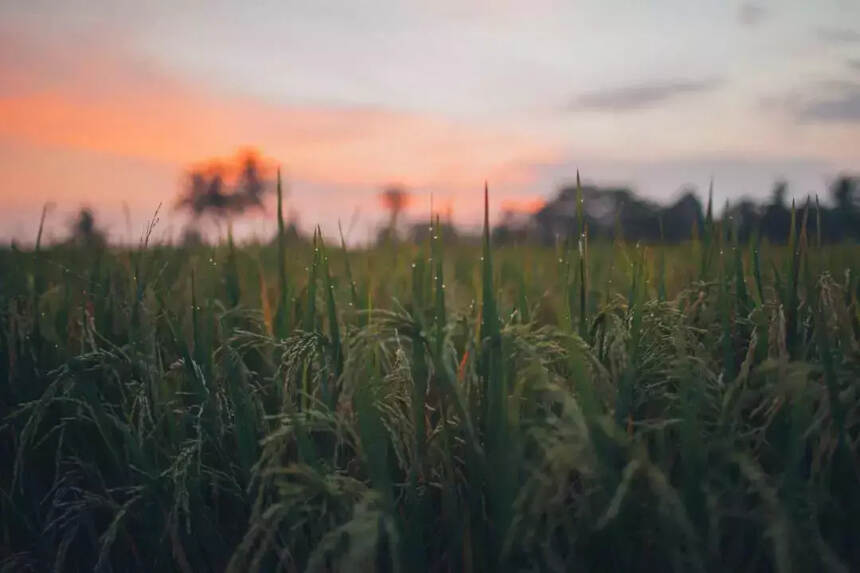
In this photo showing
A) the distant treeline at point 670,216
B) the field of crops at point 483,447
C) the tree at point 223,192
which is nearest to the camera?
the field of crops at point 483,447

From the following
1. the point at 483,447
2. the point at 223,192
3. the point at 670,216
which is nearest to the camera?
the point at 483,447

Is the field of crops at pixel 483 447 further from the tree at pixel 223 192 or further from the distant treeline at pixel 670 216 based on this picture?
the tree at pixel 223 192

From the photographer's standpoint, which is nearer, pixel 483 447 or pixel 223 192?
pixel 483 447

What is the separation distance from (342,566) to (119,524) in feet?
1.84

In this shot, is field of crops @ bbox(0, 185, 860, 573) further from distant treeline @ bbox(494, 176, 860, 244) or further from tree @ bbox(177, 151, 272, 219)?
tree @ bbox(177, 151, 272, 219)

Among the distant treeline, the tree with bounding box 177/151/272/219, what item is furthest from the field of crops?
the tree with bounding box 177/151/272/219

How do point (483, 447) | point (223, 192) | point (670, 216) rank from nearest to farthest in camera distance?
point (483, 447), point (670, 216), point (223, 192)

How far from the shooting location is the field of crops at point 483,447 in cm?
112

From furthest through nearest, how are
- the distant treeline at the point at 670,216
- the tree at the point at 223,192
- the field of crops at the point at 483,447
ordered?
the tree at the point at 223,192 < the distant treeline at the point at 670,216 < the field of crops at the point at 483,447

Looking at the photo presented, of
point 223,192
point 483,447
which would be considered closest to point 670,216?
point 483,447

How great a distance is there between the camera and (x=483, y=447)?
1301mm

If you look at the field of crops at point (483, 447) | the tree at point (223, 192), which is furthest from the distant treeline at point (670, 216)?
the tree at point (223, 192)

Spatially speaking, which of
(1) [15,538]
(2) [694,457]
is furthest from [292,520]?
(1) [15,538]

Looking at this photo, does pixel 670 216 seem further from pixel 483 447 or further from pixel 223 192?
pixel 223 192
